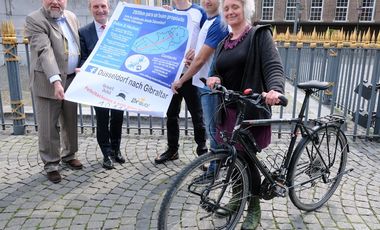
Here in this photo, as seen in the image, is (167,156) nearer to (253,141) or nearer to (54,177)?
(54,177)

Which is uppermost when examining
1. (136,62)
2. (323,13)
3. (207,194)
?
(323,13)

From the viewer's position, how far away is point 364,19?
43.1 m

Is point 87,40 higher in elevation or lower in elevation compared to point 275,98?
higher

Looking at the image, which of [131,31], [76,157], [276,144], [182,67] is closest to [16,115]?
[76,157]

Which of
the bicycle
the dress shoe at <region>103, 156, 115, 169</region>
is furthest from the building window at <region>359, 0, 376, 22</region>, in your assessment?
the dress shoe at <region>103, 156, 115, 169</region>

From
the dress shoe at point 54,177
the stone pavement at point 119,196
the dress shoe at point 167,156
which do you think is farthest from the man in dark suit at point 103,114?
the dress shoe at point 54,177

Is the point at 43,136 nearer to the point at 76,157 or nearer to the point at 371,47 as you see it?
the point at 76,157

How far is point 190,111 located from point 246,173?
5.39 feet

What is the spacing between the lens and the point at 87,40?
4.17 m

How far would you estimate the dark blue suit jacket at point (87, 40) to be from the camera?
417 centimetres

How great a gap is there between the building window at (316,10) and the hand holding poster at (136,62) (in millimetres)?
43057

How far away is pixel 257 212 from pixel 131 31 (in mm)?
2393

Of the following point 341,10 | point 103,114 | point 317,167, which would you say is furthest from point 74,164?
point 341,10

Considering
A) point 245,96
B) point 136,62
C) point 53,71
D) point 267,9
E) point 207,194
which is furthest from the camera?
point 267,9
